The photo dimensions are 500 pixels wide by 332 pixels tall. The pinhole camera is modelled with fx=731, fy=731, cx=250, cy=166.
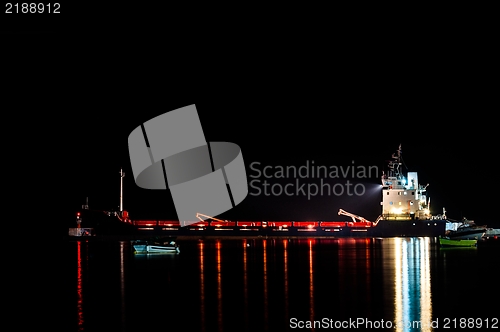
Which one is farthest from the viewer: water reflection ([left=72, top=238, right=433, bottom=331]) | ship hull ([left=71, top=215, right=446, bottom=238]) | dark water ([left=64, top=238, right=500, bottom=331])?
ship hull ([left=71, top=215, right=446, bottom=238])

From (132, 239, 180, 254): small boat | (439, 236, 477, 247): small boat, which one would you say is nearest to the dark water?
(132, 239, 180, 254): small boat

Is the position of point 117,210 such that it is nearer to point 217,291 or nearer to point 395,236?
point 395,236

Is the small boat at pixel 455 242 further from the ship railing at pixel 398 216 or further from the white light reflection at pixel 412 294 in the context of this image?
the ship railing at pixel 398 216

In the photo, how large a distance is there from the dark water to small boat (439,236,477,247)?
13918 mm

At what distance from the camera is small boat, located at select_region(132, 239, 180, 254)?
44.1m

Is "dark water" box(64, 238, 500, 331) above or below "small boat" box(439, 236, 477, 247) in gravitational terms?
above

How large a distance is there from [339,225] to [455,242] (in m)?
25.5

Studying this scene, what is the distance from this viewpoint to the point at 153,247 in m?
44.3

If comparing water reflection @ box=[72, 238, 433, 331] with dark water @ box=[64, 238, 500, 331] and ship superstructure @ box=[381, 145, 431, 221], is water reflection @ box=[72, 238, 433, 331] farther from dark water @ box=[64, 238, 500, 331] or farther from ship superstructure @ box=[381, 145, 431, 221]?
ship superstructure @ box=[381, 145, 431, 221]

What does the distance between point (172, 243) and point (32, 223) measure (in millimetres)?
61449

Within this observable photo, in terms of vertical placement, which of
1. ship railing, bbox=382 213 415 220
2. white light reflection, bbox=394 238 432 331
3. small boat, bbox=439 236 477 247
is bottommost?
small boat, bbox=439 236 477 247

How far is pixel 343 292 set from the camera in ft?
76.6

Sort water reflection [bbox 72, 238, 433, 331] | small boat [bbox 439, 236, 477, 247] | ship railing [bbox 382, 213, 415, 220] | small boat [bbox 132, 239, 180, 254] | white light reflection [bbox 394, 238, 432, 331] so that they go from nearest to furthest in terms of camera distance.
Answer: white light reflection [bbox 394, 238, 432, 331] < water reflection [bbox 72, 238, 433, 331] < small boat [bbox 132, 239, 180, 254] < small boat [bbox 439, 236, 477, 247] < ship railing [bbox 382, 213, 415, 220]

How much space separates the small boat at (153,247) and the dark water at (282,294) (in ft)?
22.7
